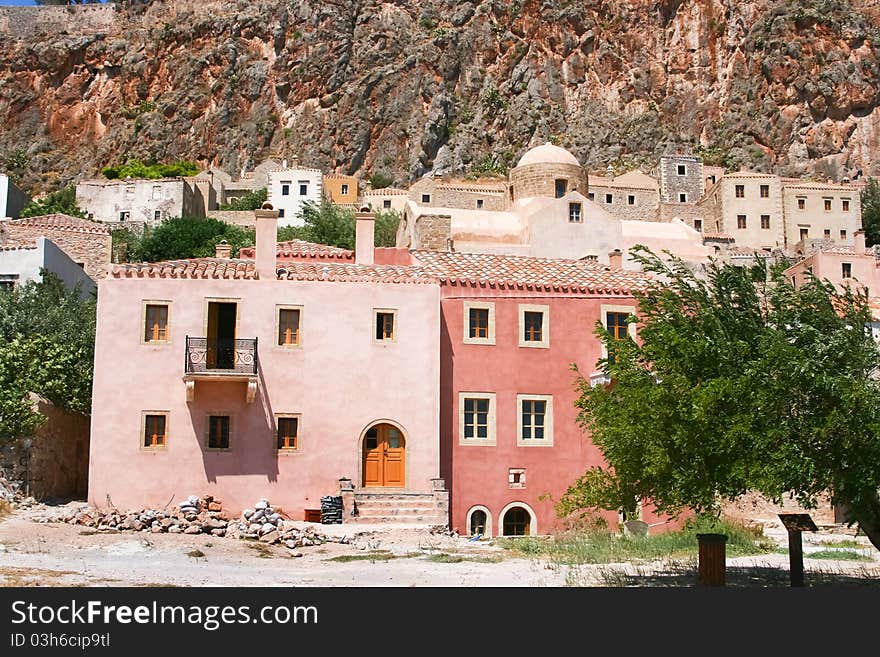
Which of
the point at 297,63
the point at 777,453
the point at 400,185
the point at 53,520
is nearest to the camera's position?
the point at 777,453

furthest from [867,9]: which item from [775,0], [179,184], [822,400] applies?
[822,400]

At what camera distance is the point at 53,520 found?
26.8 metres

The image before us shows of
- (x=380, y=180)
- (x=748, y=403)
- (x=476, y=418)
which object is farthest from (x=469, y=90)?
(x=748, y=403)

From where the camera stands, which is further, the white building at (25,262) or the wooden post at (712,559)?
the white building at (25,262)

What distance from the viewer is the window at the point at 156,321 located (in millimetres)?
30047

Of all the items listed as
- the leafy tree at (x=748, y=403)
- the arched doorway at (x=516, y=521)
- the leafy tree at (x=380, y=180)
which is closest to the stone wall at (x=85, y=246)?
the arched doorway at (x=516, y=521)

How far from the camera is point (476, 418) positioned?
31656 mm

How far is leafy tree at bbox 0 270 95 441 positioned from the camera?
29109 millimetres

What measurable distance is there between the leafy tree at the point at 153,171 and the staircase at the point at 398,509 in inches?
2733

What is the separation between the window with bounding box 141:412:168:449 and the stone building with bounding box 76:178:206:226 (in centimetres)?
5534

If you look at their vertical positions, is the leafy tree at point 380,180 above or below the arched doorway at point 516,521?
above

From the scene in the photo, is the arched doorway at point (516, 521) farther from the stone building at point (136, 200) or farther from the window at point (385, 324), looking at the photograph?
the stone building at point (136, 200)

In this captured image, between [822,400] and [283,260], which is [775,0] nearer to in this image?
[283,260]

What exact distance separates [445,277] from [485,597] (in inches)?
739
